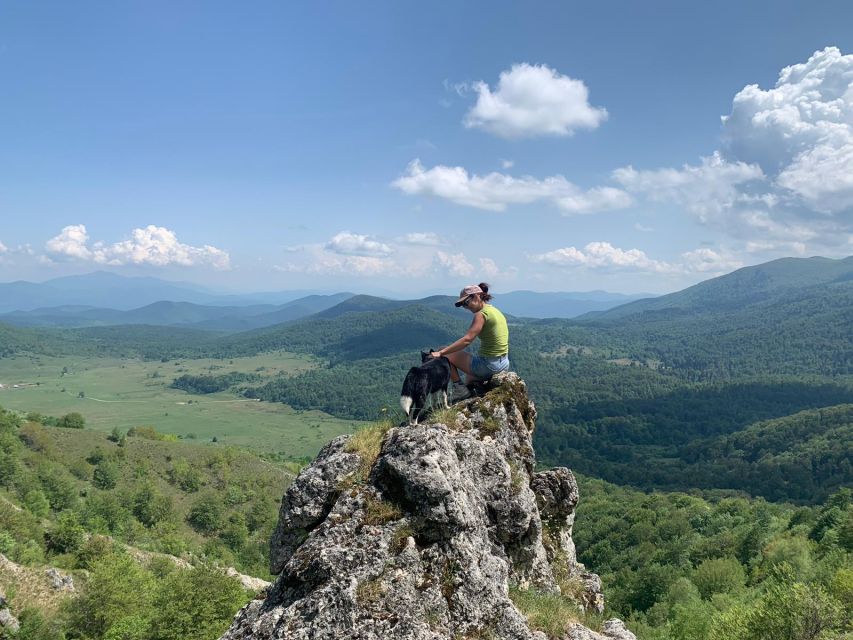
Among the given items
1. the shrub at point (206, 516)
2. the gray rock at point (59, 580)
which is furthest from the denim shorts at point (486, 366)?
the shrub at point (206, 516)

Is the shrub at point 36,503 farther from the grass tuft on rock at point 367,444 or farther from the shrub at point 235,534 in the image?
the grass tuft on rock at point 367,444

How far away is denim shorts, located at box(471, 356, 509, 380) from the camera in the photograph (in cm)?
1446

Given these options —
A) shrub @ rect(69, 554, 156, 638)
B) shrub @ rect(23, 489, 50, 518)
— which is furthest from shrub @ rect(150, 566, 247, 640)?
shrub @ rect(23, 489, 50, 518)

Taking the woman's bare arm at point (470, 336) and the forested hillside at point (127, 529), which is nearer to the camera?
the woman's bare arm at point (470, 336)

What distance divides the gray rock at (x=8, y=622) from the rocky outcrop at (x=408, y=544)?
27.1 meters

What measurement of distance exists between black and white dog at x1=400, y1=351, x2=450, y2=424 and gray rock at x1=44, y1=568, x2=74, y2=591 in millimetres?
35959

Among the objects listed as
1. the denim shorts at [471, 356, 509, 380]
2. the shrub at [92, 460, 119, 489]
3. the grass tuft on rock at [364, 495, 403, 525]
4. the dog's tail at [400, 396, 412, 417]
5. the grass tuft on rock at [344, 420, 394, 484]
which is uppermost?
the denim shorts at [471, 356, 509, 380]

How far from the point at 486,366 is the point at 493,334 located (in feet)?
3.77

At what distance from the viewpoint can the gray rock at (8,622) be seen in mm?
25844

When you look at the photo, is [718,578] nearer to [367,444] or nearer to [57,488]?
[367,444]

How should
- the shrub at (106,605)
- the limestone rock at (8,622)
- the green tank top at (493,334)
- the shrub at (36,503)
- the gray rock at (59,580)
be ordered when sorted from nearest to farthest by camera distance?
the green tank top at (493,334), the limestone rock at (8,622), the shrub at (106,605), the gray rock at (59,580), the shrub at (36,503)

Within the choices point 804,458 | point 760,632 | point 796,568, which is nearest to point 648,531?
point 796,568

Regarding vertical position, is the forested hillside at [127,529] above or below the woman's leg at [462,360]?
below

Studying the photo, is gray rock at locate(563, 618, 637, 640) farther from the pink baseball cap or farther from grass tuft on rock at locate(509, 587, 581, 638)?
the pink baseball cap
